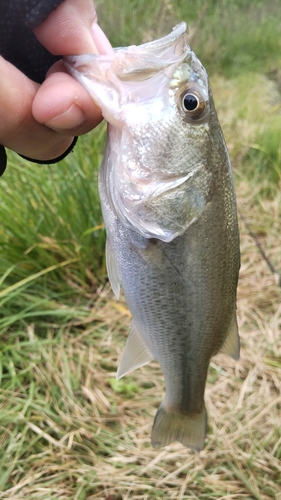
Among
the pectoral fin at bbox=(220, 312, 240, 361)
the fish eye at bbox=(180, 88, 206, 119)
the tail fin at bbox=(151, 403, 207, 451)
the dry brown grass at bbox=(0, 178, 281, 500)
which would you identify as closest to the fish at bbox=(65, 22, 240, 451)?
the fish eye at bbox=(180, 88, 206, 119)

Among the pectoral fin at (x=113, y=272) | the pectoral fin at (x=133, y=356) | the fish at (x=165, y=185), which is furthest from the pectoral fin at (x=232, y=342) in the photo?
the pectoral fin at (x=113, y=272)

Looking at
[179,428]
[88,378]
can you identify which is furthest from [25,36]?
[88,378]

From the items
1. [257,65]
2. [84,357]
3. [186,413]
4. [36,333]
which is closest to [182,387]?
[186,413]

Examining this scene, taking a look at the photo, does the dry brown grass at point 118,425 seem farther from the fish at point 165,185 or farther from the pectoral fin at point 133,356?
the fish at point 165,185

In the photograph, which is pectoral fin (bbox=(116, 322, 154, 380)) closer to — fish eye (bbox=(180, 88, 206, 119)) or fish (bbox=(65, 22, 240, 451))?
fish (bbox=(65, 22, 240, 451))

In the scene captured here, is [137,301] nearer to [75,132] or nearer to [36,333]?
[75,132]

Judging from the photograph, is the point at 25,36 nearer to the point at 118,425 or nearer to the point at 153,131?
the point at 153,131
